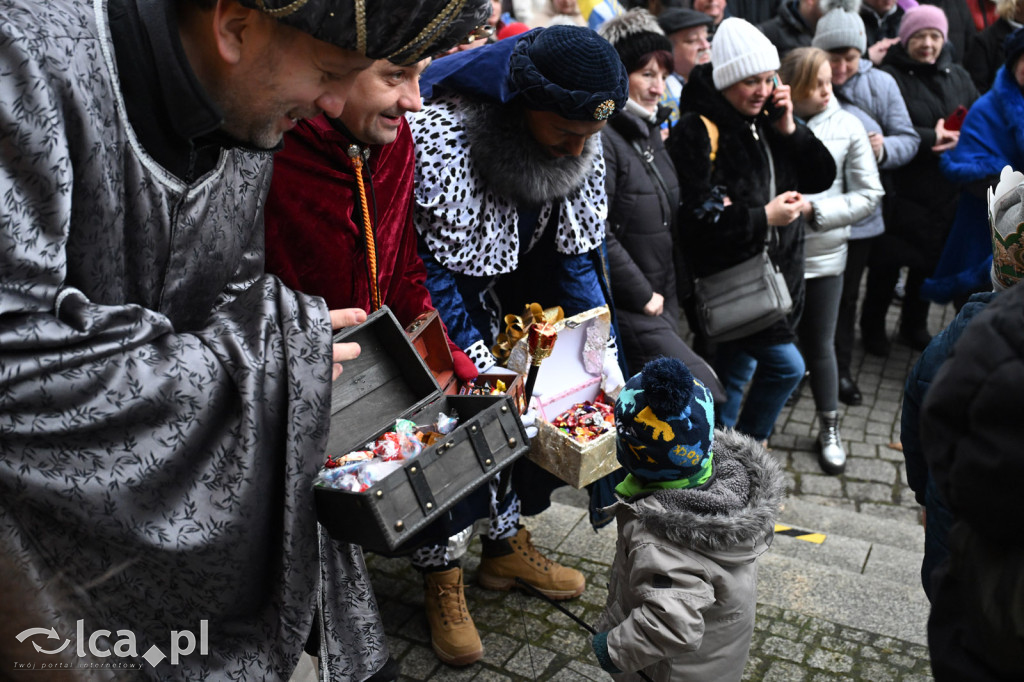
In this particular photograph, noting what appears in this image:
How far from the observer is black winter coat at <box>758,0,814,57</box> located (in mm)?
6875

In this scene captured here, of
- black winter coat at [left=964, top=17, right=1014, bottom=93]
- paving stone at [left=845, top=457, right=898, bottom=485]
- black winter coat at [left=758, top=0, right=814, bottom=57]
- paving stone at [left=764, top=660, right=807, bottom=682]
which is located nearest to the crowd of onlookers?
paving stone at [left=764, top=660, right=807, bottom=682]

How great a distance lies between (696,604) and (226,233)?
141cm

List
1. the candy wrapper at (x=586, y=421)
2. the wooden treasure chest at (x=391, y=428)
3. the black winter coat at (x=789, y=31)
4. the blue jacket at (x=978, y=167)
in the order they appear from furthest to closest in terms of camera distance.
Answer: the black winter coat at (x=789, y=31) < the blue jacket at (x=978, y=167) < the candy wrapper at (x=586, y=421) < the wooden treasure chest at (x=391, y=428)

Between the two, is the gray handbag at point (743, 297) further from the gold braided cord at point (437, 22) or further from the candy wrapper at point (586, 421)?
the gold braided cord at point (437, 22)

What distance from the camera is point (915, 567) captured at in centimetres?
404

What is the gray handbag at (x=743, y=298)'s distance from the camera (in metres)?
4.58

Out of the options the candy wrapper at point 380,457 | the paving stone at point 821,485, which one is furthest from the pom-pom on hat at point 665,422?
the paving stone at point 821,485

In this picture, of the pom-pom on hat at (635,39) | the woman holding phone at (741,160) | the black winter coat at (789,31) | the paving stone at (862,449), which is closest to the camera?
the woman holding phone at (741,160)

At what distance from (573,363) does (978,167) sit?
3241 mm

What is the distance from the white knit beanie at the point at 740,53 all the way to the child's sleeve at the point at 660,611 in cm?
279

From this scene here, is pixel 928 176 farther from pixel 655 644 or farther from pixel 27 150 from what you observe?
pixel 27 150

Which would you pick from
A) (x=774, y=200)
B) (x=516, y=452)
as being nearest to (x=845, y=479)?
(x=774, y=200)

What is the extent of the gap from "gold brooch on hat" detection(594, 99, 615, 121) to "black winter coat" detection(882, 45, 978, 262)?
3924 millimetres

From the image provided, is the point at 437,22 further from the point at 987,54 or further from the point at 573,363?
the point at 987,54
